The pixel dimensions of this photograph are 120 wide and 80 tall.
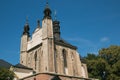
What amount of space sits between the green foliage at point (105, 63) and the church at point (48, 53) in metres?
2.31

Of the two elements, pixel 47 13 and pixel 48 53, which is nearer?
pixel 48 53

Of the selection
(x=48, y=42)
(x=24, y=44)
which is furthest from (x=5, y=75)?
(x=24, y=44)

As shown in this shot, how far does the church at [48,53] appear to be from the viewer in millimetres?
37594

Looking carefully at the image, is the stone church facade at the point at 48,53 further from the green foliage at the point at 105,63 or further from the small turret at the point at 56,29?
the green foliage at the point at 105,63

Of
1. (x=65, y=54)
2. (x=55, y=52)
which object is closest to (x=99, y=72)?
(x=65, y=54)

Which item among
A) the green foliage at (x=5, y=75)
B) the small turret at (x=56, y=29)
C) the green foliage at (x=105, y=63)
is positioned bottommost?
the green foliage at (x=5, y=75)

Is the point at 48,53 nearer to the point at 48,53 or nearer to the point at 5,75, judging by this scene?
the point at 48,53

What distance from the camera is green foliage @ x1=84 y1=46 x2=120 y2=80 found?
4475cm

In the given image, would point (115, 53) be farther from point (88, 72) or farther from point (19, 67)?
point (19, 67)

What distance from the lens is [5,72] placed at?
29438mm

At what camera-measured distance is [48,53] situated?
3725cm

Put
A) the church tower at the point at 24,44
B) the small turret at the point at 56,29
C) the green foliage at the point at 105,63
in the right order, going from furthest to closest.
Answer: the small turret at the point at 56,29 < the green foliage at the point at 105,63 < the church tower at the point at 24,44

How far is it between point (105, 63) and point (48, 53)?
1469 cm

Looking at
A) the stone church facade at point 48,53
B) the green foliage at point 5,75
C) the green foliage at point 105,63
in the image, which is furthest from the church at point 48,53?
the green foliage at point 5,75
